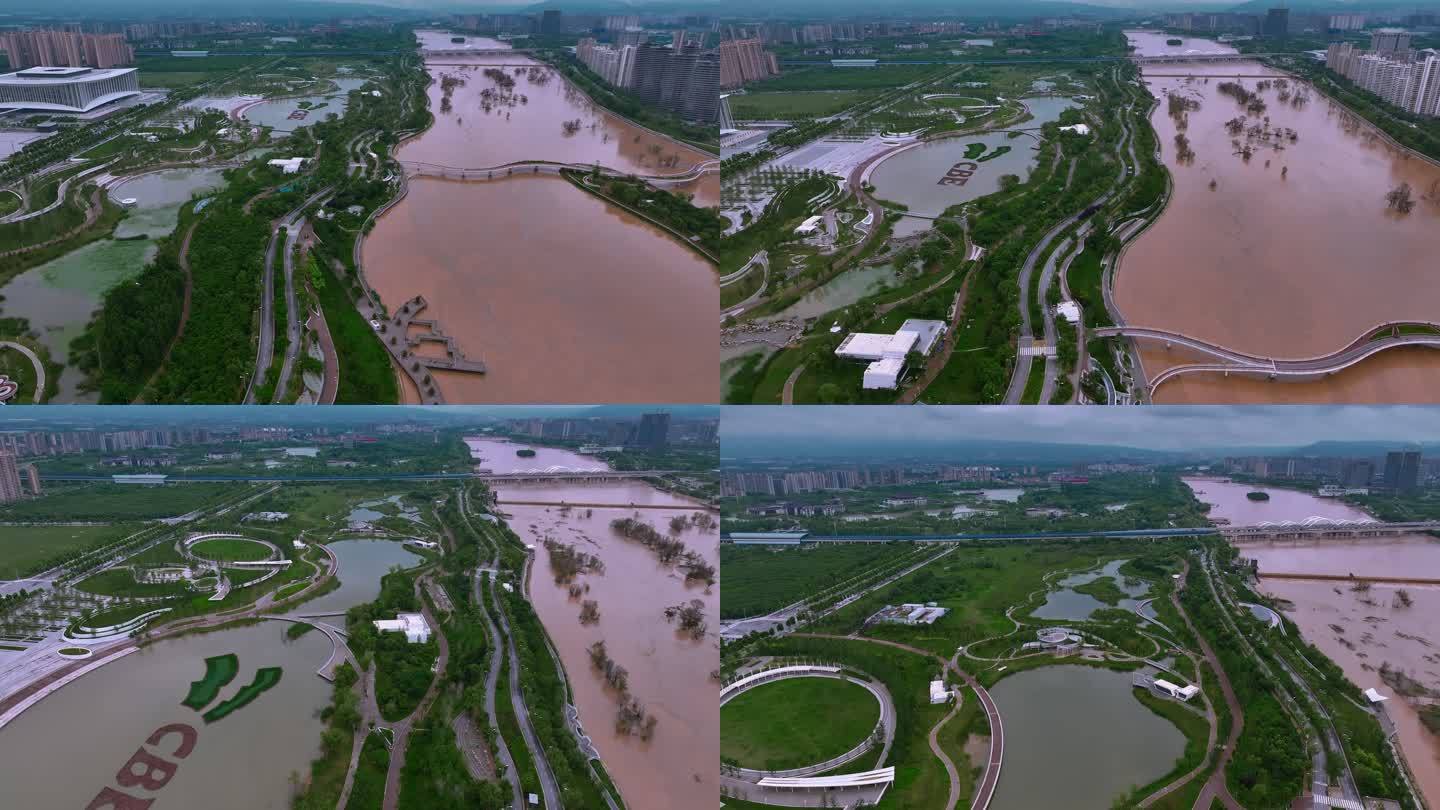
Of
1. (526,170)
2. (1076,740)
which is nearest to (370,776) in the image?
(1076,740)

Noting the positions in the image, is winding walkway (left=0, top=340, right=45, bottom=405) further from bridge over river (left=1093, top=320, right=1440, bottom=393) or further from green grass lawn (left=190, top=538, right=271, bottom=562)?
bridge over river (left=1093, top=320, right=1440, bottom=393)

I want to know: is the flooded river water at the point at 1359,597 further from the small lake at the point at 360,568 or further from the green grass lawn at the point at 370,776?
the small lake at the point at 360,568

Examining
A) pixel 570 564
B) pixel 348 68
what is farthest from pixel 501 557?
pixel 348 68

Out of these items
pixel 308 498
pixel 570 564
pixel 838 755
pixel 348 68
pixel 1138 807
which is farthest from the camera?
pixel 348 68

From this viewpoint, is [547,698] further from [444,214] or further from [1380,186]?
[1380,186]

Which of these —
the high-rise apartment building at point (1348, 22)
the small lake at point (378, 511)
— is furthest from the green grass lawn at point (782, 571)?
the high-rise apartment building at point (1348, 22)

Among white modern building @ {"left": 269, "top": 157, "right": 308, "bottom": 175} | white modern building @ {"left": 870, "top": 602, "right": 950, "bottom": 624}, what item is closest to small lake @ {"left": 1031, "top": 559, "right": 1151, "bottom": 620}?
white modern building @ {"left": 870, "top": 602, "right": 950, "bottom": 624}
